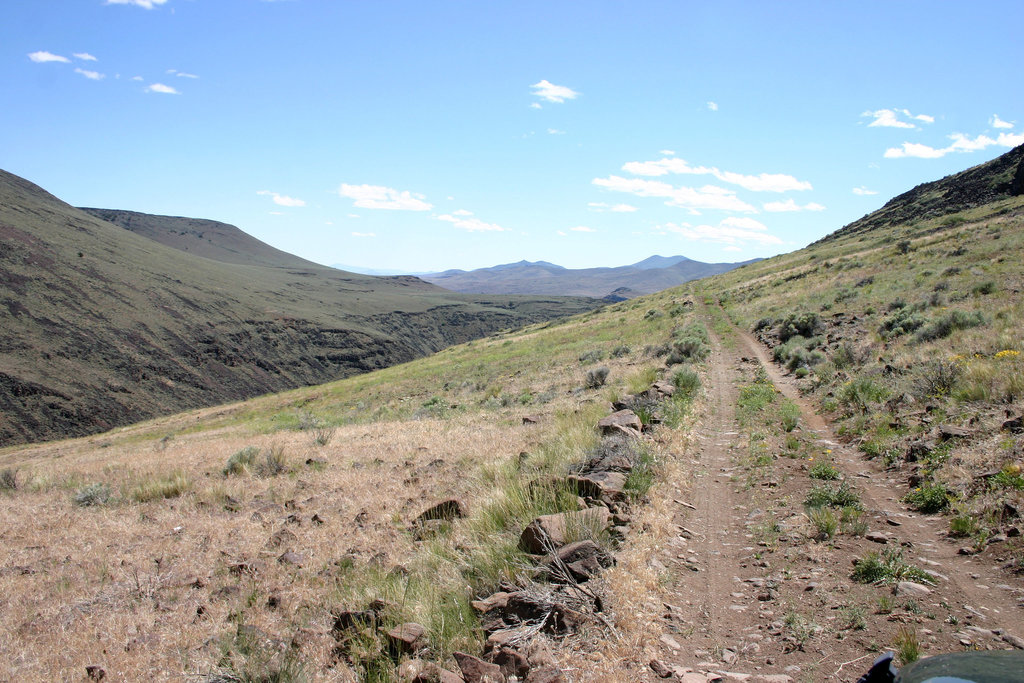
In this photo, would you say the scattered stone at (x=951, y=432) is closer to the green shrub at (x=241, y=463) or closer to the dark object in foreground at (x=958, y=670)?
the dark object in foreground at (x=958, y=670)

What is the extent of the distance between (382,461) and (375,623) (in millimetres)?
7161

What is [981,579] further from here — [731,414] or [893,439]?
[731,414]

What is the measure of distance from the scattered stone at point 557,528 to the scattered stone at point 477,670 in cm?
139

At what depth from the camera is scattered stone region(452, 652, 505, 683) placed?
3492 millimetres

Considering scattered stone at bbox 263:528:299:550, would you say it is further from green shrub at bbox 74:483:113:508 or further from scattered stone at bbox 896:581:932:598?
scattered stone at bbox 896:581:932:598

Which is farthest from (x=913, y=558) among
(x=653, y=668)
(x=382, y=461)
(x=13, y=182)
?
(x=13, y=182)

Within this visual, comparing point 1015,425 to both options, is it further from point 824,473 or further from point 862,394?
point 862,394

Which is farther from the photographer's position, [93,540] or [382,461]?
[382,461]

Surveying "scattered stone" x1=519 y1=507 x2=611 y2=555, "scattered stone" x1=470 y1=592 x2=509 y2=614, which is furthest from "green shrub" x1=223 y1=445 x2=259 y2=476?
"scattered stone" x1=470 y1=592 x2=509 y2=614

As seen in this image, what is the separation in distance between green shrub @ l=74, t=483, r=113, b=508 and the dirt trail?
10.1 meters

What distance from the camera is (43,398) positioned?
1896 inches

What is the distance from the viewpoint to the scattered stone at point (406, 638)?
3986mm

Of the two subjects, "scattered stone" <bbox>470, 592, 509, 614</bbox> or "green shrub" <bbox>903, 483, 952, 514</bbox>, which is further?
"green shrub" <bbox>903, 483, 952, 514</bbox>

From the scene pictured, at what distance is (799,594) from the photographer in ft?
14.6
